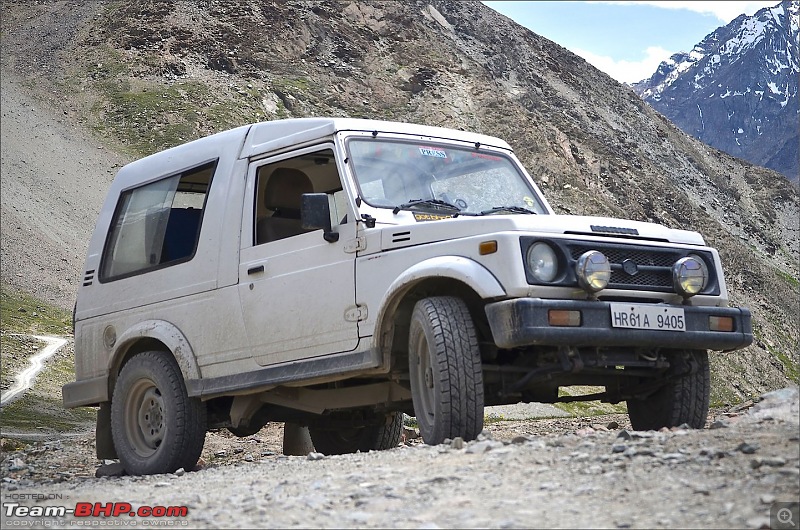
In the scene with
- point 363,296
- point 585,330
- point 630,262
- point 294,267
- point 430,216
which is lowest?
point 585,330

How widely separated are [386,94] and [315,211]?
61536mm

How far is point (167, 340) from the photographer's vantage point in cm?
878

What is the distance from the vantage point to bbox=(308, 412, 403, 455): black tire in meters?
10.2

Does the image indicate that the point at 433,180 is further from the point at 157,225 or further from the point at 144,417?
the point at 144,417

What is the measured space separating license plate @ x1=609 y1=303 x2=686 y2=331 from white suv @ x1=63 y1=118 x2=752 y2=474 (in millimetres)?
11

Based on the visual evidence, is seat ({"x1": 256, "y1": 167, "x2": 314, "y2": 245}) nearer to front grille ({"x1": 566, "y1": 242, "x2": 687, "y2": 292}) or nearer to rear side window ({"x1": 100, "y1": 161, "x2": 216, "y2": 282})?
rear side window ({"x1": 100, "y1": 161, "x2": 216, "y2": 282})

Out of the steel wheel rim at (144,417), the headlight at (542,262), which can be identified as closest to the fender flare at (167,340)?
the steel wheel rim at (144,417)

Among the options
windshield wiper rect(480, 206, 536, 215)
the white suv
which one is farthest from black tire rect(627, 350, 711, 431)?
windshield wiper rect(480, 206, 536, 215)

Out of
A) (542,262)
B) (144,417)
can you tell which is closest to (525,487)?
(542,262)

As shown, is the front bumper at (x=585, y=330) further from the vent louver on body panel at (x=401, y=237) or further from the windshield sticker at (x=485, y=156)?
the windshield sticker at (x=485, y=156)

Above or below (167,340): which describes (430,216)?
above

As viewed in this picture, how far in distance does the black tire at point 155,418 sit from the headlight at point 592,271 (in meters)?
3.49

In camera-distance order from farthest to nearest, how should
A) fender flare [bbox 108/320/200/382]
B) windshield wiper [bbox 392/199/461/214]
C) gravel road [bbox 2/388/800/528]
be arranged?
fender flare [bbox 108/320/200/382] < windshield wiper [bbox 392/199/461/214] < gravel road [bbox 2/388/800/528]

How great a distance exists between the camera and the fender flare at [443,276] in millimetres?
6793
